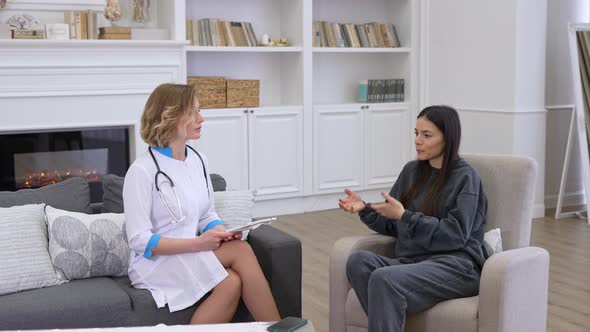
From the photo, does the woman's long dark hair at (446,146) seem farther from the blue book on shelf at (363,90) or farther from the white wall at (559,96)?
the white wall at (559,96)

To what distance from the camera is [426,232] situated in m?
3.02

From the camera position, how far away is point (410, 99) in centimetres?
712

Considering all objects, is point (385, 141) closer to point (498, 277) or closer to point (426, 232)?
point (426, 232)

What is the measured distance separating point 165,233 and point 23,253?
0.53 m

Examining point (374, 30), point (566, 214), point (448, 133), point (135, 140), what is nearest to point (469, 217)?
point (448, 133)

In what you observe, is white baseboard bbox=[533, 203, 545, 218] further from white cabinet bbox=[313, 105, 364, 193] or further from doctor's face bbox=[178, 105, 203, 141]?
doctor's face bbox=[178, 105, 203, 141]

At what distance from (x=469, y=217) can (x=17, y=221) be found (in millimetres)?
1676

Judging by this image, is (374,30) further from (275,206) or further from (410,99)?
(275,206)

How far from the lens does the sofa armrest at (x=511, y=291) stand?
2783 millimetres

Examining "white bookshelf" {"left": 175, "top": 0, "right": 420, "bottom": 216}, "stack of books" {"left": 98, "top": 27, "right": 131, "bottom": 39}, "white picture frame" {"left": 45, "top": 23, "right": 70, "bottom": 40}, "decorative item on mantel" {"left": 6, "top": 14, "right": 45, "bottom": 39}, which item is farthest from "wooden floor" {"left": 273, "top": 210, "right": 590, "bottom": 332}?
"decorative item on mantel" {"left": 6, "top": 14, "right": 45, "bottom": 39}

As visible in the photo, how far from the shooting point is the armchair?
110 inches

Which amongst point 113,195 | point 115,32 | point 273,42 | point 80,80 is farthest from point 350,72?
point 113,195

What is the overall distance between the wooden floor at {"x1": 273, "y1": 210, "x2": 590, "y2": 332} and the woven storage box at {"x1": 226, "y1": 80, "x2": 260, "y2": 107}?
96 cm

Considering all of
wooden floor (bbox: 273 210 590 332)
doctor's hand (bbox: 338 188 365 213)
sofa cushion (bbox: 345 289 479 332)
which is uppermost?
doctor's hand (bbox: 338 188 365 213)
